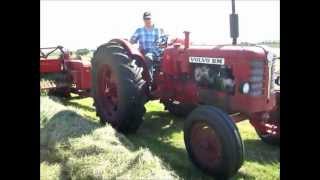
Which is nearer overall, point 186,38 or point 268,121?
point 268,121

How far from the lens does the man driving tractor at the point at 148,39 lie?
21.1 ft

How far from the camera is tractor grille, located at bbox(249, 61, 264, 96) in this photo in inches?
196

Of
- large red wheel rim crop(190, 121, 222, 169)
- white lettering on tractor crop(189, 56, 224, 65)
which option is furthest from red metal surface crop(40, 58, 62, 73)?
large red wheel rim crop(190, 121, 222, 169)

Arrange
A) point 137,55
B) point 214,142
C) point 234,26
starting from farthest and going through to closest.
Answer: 1. point 137,55
2. point 234,26
3. point 214,142

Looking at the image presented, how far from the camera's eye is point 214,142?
4512mm

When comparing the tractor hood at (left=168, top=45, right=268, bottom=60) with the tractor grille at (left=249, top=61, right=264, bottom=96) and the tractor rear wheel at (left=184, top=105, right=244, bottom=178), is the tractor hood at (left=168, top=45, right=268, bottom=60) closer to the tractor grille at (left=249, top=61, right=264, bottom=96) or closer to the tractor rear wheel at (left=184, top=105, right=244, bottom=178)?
the tractor grille at (left=249, top=61, right=264, bottom=96)

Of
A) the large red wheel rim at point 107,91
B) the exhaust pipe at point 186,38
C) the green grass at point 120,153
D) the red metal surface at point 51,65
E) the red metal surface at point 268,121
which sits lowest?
the green grass at point 120,153

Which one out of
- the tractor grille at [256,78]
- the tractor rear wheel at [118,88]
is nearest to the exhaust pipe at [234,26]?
the tractor grille at [256,78]

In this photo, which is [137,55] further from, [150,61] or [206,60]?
[206,60]

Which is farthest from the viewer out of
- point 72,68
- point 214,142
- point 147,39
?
point 72,68

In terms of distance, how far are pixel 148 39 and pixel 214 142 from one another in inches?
94.0

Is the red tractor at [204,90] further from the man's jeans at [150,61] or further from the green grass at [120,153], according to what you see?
the green grass at [120,153]

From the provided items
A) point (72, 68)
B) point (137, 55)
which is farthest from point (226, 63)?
point (72, 68)
